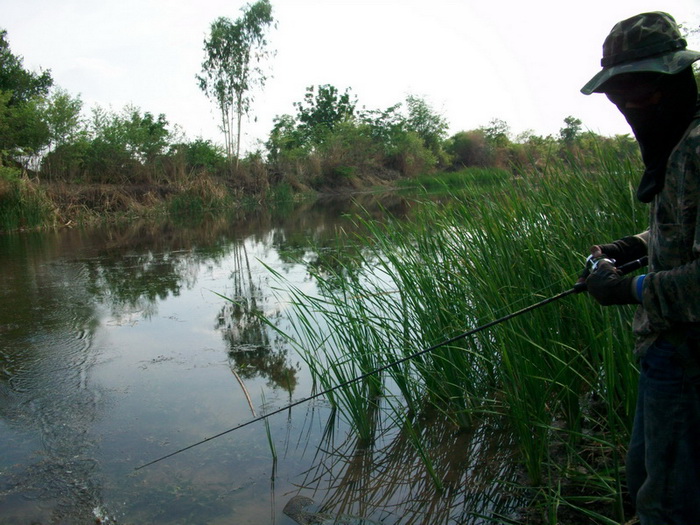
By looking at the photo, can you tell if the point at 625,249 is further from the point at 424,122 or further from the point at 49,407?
the point at 424,122

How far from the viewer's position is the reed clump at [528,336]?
232 centimetres

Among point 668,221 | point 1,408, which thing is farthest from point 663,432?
point 1,408

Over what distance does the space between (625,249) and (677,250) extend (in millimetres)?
417

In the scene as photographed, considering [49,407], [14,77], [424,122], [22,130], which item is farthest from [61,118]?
[424,122]

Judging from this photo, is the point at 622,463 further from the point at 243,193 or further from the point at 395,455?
the point at 243,193

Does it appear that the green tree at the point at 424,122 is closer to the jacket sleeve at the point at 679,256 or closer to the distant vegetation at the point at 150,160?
the distant vegetation at the point at 150,160

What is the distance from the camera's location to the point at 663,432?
142cm

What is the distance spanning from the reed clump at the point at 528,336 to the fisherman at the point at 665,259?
0.61 metres

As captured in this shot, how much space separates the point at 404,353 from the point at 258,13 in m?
32.6

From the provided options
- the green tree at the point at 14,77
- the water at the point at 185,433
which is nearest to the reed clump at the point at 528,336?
the water at the point at 185,433

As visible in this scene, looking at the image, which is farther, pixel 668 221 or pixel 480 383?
pixel 480 383

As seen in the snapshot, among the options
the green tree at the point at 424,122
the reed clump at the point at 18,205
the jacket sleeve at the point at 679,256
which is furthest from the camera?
the green tree at the point at 424,122

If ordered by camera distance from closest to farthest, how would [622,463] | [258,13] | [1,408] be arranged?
[622,463], [1,408], [258,13]

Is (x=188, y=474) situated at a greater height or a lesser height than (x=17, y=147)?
lesser
